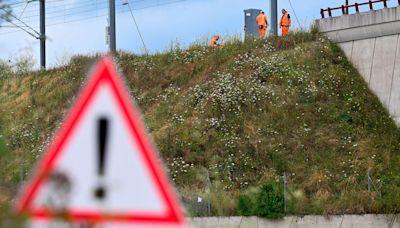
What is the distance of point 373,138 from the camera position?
26844mm

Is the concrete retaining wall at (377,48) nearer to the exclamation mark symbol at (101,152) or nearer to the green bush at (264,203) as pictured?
the green bush at (264,203)

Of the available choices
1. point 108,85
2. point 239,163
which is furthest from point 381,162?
point 108,85

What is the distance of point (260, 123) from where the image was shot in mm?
28984

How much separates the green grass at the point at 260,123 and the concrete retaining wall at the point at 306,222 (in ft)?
0.96

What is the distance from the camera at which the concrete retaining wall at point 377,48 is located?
30.1 metres

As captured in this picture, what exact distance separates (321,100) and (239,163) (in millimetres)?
4328

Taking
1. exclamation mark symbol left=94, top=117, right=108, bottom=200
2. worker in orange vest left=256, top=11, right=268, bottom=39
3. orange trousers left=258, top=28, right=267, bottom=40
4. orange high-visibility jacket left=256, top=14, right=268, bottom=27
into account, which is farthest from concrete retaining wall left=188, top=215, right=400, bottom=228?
exclamation mark symbol left=94, top=117, right=108, bottom=200

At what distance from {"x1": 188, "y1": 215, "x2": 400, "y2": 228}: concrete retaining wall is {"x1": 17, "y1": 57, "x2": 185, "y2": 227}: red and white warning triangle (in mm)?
18396

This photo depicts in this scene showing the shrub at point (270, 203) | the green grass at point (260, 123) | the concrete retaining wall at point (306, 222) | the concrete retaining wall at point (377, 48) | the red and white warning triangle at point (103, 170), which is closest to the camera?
the red and white warning triangle at point (103, 170)

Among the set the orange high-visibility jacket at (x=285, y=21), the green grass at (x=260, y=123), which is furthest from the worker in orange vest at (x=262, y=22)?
the green grass at (x=260, y=123)

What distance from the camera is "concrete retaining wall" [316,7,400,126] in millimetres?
30078

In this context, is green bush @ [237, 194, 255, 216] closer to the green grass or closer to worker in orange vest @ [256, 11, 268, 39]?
the green grass

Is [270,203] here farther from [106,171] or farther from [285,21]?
[106,171]

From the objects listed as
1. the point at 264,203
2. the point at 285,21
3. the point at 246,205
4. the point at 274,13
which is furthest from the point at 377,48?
the point at 246,205
